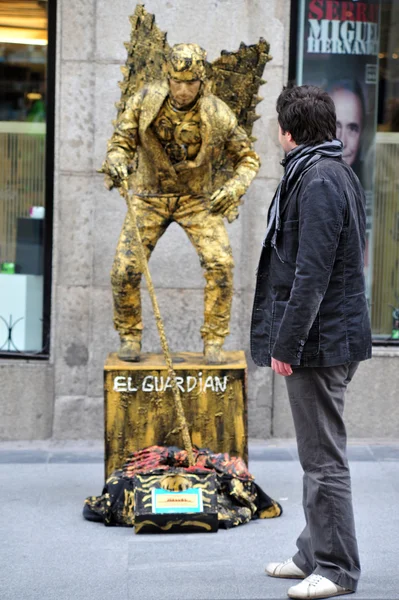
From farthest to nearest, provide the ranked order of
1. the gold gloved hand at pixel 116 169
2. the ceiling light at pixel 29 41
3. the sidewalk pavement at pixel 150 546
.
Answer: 1. the ceiling light at pixel 29 41
2. the gold gloved hand at pixel 116 169
3. the sidewalk pavement at pixel 150 546

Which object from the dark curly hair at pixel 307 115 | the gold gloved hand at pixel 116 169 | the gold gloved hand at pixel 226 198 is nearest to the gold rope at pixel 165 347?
the gold gloved hand at pixel 116 169

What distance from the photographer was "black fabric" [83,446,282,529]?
17.1 ft

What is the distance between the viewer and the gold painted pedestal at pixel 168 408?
5.50 m

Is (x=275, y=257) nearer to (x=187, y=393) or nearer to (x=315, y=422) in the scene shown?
(x=315, y=422)

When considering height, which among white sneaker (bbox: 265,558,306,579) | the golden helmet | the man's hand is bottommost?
white sneaker (bbox: 265,558,306,579)

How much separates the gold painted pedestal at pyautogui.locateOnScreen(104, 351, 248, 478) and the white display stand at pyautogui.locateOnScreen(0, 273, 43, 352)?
194cm

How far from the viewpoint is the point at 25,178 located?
737 cm

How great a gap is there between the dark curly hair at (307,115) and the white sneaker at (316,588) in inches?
64.7

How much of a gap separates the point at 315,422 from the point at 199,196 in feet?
6.36

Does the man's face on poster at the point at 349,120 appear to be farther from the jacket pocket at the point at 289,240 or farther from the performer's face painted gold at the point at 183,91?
the jacket pocket at the point at 289,240

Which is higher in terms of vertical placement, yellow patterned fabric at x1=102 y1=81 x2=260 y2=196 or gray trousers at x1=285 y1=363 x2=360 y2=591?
yellow patterned fabric at x1=102 y1=81 x2=260 y2=196

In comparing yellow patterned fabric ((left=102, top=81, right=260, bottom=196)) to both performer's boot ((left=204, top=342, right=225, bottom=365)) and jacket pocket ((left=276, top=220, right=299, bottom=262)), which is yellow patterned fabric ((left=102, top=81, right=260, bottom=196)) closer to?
performer's boot ((left=204, top=342, right=225, bottom=365))

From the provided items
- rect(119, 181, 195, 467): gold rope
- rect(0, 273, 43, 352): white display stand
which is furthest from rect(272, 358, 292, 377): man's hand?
rect(0, 273, 43, 352): white display stand

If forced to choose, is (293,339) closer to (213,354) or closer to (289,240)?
(289,240)
